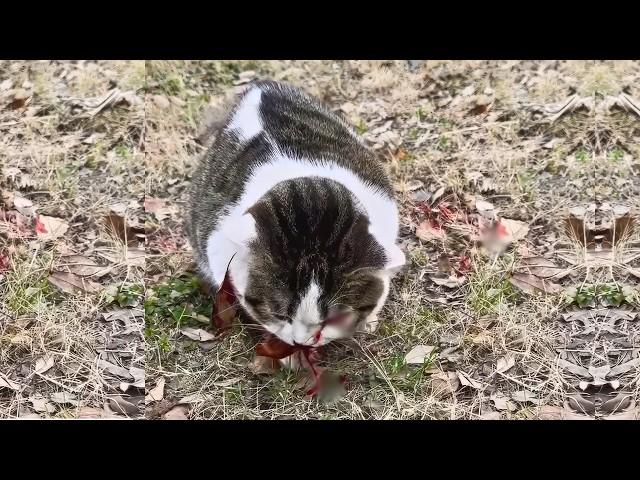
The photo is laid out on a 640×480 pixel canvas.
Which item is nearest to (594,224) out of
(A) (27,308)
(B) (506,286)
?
(B) (506,286)

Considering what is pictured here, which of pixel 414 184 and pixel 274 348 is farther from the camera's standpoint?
pixel 414 184

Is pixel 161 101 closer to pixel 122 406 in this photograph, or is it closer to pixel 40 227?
pixel 40 227

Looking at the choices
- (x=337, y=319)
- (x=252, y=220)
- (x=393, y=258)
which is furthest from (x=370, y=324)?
(x=252, y=220)

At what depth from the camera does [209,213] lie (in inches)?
115

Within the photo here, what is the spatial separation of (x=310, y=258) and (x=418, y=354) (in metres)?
0.75

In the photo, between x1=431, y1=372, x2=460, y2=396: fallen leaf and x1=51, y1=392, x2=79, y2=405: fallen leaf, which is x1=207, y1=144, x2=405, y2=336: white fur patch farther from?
x1=51, y1=392, x2=79, y2=405: fallen leaf

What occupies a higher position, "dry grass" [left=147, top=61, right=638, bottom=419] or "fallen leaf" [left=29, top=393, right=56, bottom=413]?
"dry grass" [left=147, top=61, right=638, bottom=419]

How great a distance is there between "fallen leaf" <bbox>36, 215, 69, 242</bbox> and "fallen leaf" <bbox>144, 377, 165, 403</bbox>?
76 cm

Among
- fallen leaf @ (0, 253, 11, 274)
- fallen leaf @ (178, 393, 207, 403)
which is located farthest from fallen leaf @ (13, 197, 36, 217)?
fallen leaf @ (178, 393, 207, 403)

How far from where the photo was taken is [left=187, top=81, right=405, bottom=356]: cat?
2.52 metres

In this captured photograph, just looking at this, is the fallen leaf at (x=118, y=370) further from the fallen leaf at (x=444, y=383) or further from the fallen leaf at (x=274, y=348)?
the fallen leaf at (x=444, y=383)

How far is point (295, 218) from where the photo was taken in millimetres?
2523

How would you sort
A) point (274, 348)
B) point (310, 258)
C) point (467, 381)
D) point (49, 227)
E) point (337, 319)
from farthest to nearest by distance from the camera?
1. point (49, 227)
2. point (467, 381)
3. point (274, 348)
4. point (337, 319)
5. point (310, 258)

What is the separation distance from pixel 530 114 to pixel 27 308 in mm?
2298
